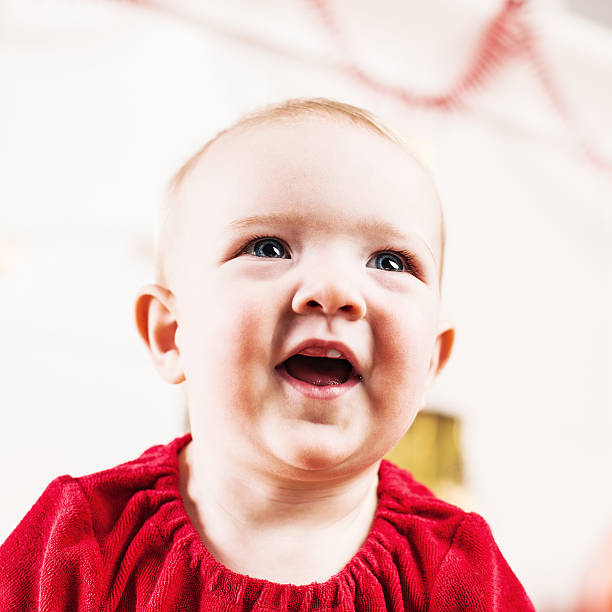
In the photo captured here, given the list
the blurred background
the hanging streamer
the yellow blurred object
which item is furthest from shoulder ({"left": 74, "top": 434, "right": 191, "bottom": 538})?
the hanging streamer

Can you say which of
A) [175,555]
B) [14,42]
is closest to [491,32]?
[14,42]

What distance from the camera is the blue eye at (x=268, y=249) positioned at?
437mm

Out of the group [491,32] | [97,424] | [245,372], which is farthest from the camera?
[491,32]

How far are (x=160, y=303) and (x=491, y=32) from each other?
825 millimetres

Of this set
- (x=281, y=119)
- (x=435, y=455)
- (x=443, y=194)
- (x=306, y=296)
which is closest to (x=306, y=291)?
(x=306, y=296)

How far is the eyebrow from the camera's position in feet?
1.40

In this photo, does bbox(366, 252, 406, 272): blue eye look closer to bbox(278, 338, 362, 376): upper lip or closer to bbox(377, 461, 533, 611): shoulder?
bbox(278, 338, 362, 376): upper lip

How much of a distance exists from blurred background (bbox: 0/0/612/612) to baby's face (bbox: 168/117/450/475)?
54 cm

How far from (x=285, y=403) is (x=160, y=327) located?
0.47 ft

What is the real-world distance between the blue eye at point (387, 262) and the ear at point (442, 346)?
0.09 metres

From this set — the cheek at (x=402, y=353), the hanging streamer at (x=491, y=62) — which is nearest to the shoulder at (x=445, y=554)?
the cheek at (x=402, y=353)

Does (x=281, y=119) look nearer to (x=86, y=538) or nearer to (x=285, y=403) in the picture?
(x=285, y=403)

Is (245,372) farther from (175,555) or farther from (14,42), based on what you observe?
(14,42)

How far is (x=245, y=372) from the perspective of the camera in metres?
0.41
